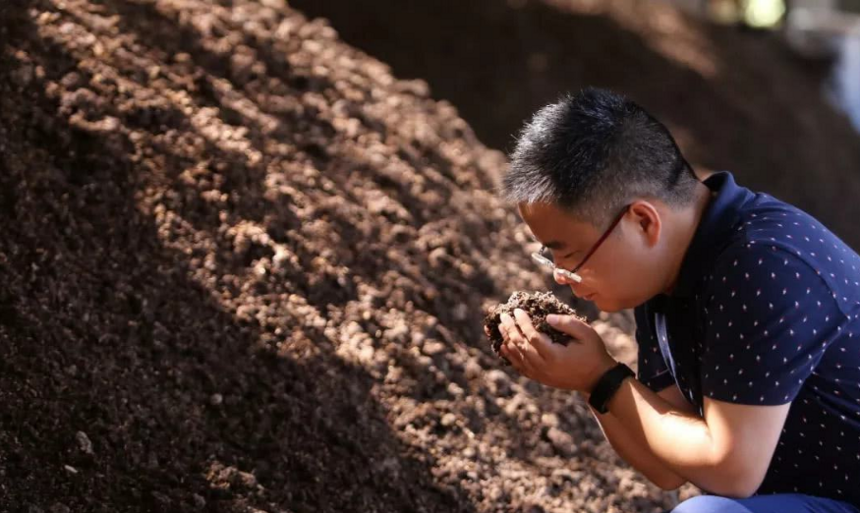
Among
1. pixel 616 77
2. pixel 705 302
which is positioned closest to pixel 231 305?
pixel 705 302

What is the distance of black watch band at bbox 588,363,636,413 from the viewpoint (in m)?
2.54

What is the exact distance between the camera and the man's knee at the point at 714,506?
8.16 feet

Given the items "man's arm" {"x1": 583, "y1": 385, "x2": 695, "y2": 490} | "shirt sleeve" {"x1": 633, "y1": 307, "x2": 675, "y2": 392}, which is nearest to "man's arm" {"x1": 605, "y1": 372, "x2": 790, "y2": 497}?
"man's arm" {"x1": 583, "y1": 385, "x2": 695, "y2": 490}

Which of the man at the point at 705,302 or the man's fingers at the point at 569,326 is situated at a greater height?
the man at the point at 705,302

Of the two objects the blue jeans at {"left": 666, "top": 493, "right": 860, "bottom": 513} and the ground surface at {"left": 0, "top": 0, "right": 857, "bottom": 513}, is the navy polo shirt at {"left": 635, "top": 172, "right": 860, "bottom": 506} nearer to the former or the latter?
the blue jeans at {"left": 666, "top": 493, "right": 860, "bottom": 513}

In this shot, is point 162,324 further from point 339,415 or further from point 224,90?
point 224,90

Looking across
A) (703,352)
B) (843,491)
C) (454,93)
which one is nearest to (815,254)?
(703,352)

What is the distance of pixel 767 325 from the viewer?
2291 mm

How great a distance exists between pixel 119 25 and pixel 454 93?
3.45 metres

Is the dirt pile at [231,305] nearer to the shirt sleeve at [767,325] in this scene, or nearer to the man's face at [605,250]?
the man's face at [605,250]

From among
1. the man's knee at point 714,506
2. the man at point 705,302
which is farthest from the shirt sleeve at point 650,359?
the man's knee at point 714,506

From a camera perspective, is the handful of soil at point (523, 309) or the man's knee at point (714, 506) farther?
the handful of soil at point (523, 309)

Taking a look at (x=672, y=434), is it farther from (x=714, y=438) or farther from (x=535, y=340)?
(x=535, y=340)

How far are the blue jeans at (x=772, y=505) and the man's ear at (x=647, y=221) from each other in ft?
1.93
